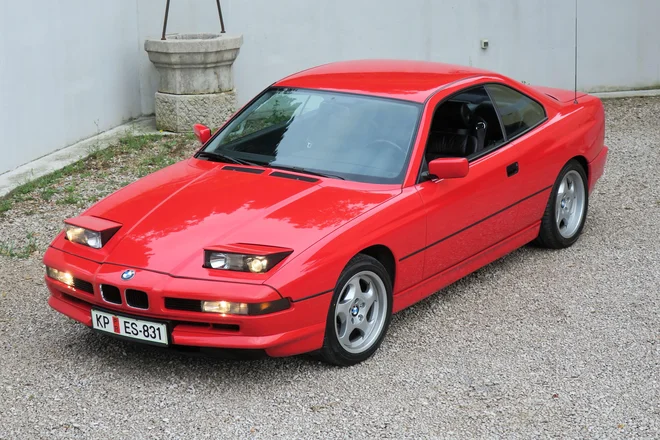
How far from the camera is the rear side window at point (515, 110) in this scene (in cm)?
648

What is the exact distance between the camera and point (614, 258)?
700cm

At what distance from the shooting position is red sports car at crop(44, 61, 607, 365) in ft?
15.6

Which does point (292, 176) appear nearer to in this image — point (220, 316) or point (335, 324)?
point (335, 324)

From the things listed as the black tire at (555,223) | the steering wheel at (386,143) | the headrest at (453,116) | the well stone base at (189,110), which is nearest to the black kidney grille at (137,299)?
the steering wheel at (386,143)

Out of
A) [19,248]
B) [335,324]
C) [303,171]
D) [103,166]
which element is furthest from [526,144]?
[103,166]

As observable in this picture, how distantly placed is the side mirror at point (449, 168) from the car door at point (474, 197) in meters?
0.12

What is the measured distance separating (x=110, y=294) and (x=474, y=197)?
7.74ft

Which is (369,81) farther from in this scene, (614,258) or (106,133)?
(106,133)

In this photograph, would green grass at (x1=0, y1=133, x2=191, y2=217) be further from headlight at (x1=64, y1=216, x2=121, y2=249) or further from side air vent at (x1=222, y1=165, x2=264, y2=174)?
headlight at (x1=64, y1=216, x2=121, y2=249)

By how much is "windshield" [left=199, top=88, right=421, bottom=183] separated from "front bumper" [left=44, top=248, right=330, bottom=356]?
1.08m

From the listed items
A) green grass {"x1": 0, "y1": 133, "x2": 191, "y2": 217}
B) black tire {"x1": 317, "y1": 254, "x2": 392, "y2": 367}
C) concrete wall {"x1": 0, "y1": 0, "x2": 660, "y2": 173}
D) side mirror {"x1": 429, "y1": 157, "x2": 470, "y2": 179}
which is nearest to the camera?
black tire {"x1": 317, "y1": 254, "x2": 392, "y2": 367}

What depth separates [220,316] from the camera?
15.3 ft

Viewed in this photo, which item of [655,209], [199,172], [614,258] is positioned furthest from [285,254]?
[655,209]

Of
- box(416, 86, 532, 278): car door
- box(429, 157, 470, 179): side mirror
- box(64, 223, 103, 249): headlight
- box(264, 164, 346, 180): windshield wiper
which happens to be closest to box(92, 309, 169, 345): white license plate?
box(64, 223, 103, 249): headlight
